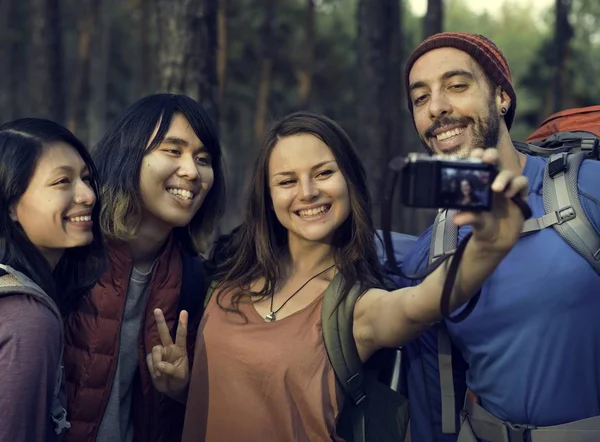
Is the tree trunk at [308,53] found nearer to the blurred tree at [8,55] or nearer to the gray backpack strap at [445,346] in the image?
the blurred tree at [8,55]

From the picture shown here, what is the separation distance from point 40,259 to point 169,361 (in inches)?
29.2

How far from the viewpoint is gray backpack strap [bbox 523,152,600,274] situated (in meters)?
3.01

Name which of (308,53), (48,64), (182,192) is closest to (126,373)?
(182,192)

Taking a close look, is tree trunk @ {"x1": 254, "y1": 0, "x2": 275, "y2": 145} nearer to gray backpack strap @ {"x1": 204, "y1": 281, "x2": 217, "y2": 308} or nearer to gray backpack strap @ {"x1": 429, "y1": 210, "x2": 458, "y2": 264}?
gray backpack strap @ {"x1": 204, "y1": 281, "x2": 217, "y2": 308}

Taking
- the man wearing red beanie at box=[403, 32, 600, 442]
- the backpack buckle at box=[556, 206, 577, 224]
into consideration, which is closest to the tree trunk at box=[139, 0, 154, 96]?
the man wearing red beanie at box=[403, 32, 600, 442]

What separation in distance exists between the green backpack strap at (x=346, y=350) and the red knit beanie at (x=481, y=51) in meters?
1.12

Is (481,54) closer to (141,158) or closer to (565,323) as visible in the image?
(565,323)

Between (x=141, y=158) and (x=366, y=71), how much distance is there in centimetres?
789

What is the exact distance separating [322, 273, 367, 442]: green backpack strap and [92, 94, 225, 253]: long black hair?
Answer: 3.24 feet

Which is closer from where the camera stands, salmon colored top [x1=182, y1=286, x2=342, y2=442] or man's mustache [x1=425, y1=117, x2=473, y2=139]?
salmon colored top [x1=182, y1=286, x2=342, y2=442]

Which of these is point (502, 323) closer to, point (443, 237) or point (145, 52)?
point (443, 237)

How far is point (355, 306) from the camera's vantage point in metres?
3.16

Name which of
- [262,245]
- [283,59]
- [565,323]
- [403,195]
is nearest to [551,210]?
[565,323]

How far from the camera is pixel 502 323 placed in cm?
313
